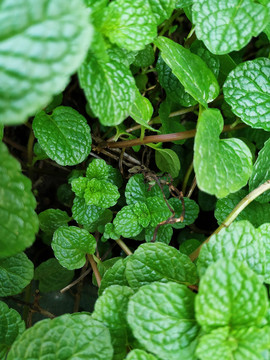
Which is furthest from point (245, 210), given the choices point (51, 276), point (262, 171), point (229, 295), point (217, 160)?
point (51, 276)

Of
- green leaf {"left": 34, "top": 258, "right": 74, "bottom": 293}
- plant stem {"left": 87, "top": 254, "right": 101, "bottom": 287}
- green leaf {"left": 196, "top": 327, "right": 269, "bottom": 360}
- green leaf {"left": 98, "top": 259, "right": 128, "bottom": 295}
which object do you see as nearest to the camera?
green leaf {"left": 196, "top": 327, "right": 269, "bottom": 360}

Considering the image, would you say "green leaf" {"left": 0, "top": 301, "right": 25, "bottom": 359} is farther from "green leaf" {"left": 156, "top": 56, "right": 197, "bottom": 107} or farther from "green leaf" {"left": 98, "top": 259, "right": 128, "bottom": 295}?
"green leaf" {"left": 156, "top": 56, "right": 197, "bottom": 107}

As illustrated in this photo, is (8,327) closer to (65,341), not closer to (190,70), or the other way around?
(65,341)

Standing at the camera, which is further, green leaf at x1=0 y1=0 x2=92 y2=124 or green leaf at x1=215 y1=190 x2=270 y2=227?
green leaf at x1=215 y1=190 x2=270 y2=227

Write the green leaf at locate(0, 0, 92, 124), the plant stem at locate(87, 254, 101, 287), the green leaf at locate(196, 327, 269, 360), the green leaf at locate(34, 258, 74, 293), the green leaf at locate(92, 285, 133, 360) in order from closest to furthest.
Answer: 1. the green leaf at locate(0, 0, 92, 124)
2. the green leaf at locate(196, 327, 269, 360)
3. the green leaf at locate(92, 285, 133, 360)
4. the plant stem at locate(87, 254, 101, 287)
5. the green leaf at locate(34, 258, 74, 293)

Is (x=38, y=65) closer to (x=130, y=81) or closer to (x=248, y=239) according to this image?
(x=130, y=81)

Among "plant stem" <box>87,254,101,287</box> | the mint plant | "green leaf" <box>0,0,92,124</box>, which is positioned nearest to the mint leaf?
the mint plant

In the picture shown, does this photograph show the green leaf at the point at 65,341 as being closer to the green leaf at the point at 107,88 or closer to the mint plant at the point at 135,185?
the mint plant at the point at 135,185
